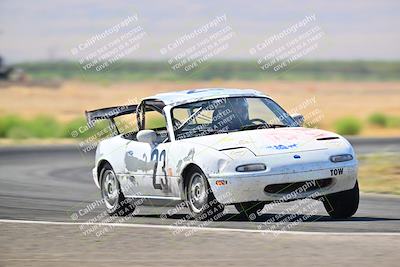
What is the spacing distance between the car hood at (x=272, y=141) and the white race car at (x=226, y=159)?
11 mm

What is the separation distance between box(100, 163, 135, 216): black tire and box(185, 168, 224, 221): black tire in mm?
1954

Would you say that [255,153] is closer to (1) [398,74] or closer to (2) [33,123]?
(2) [33,123]

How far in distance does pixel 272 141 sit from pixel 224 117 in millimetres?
1096

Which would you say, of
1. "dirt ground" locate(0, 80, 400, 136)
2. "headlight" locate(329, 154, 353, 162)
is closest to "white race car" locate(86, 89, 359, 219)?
"headlight" locate(329, 154, 353, 162)

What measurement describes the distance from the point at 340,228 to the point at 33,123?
118ft

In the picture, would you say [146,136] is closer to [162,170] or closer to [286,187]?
[162,170]

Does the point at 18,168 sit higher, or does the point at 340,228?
the point at 18,168

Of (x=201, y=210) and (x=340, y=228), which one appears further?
(x=201, y=210)

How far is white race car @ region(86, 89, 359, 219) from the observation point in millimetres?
12266

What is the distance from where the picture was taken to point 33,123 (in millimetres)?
46812

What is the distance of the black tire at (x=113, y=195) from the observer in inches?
578

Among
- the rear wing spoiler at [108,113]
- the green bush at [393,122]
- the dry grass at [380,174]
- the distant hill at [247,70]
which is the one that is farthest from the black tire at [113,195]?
the distant hill at [247,70]

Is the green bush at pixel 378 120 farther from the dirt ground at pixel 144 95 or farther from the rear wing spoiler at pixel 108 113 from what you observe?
the rear wing spoiler at pixel 108 113

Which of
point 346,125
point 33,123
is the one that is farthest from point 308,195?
point 33,123
